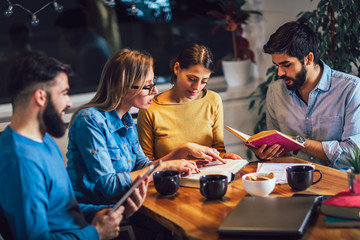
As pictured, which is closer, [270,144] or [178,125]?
[270,144]

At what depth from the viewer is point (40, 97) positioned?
1.31m

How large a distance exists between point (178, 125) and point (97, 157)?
0.73 meters

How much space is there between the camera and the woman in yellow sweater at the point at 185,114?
222 centimetres

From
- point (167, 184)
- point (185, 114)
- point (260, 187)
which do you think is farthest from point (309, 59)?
point (167, 184)

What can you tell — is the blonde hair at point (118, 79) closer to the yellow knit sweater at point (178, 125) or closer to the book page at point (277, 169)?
the yellow knit sweater at point (178, 125)

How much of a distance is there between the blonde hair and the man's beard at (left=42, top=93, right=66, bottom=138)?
0.43 metres

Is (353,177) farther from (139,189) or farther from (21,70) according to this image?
(21,70)

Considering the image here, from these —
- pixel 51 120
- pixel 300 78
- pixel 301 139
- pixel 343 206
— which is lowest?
pixel 301 139

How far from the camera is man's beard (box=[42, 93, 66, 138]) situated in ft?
4.35

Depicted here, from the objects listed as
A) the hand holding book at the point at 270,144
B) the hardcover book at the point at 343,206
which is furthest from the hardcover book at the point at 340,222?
the hand holding book at the point at 270,144

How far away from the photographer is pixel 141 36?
11.1ft

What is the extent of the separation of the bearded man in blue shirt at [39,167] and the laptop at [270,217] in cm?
34

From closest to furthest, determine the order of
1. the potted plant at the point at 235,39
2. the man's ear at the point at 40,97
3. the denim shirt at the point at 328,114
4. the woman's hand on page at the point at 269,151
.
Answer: the man's ear at the point at 40,97, the woman's hand on page at the point at 269,151, the denim shirt at the point at 328,114, the potted plant at the point at 235,39

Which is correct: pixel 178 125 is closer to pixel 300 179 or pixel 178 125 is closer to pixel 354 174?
pixel 300 179
